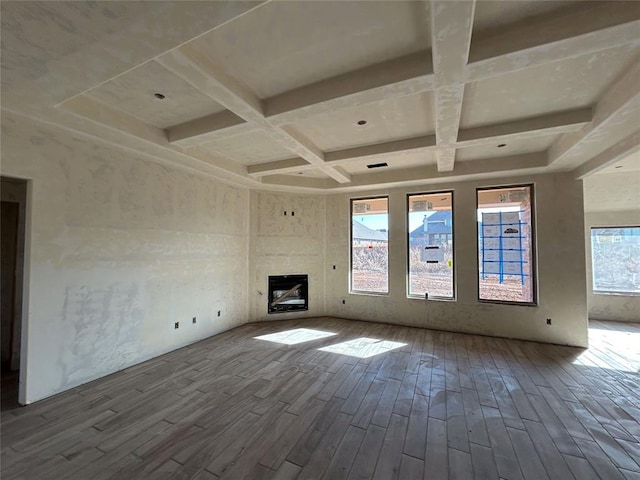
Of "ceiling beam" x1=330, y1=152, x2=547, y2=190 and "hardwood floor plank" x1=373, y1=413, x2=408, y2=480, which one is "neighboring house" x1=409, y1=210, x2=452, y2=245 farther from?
"hardwood floor plank" x1=373, y1=413, x2=408, y2=480

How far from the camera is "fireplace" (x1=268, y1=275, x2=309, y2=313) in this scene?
6.18m

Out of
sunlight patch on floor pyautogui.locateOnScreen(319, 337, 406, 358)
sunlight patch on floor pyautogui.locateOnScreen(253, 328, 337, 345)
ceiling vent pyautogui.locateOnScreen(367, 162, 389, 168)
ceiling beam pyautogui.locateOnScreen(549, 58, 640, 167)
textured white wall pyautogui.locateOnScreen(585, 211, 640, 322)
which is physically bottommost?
sunlight patch on floor pyautogui.locateOnScreen(253, 328, 337, 345)

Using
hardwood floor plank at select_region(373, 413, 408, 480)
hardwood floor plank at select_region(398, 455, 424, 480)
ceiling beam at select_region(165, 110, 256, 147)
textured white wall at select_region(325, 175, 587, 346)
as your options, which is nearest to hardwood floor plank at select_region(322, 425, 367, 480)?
hardwood floor plank at select_region(373, 413, 408, 480)

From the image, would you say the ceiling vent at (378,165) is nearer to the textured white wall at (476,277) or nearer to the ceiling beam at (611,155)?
the textured white wall at (476,277)

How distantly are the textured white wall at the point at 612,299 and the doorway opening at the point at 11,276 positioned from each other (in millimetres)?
11091

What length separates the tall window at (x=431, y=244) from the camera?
5531mm

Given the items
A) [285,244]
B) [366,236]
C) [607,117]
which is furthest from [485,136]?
[285,244]

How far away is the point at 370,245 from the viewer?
624 centimetres

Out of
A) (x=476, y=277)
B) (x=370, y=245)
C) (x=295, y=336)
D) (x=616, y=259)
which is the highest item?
(x=370, y=245)

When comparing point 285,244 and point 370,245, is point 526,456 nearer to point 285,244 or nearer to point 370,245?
point 370,245

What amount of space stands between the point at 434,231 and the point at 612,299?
4927mm

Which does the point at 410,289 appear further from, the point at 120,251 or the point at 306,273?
the point at 120,251

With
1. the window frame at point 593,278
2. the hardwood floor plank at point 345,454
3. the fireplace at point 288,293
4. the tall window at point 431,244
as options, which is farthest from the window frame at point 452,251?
the window frame at point 593,278

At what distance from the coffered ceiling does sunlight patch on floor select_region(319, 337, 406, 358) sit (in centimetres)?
317
